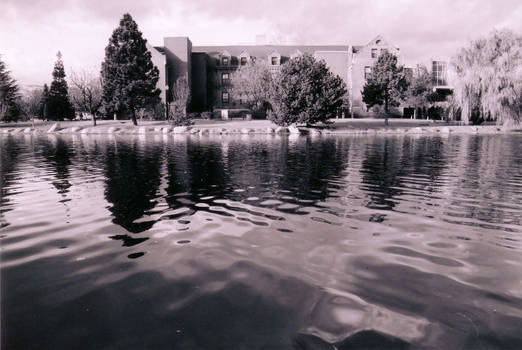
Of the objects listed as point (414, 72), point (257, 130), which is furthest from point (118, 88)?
point (414, 72)

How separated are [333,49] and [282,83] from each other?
32.2 metres

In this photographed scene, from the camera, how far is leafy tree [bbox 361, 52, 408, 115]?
1781 inches

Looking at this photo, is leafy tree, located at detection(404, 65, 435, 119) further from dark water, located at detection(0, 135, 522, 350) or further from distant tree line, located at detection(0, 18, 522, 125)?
dark water, located at detection(0, 135, 522, 350)

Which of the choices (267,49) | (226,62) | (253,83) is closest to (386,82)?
(253,83)

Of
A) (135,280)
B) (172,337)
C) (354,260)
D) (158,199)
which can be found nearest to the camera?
(172,337)

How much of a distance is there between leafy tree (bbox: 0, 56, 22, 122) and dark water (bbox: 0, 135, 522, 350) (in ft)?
172

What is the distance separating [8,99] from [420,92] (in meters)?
59.1

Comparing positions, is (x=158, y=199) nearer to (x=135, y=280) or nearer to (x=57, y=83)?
(x=135, y=280)

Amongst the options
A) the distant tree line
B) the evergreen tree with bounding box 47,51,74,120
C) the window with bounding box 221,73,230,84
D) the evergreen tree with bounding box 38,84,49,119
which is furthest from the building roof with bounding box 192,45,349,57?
the evergreen tree with bounding box 38,84,49,119

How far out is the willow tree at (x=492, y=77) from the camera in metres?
35.3

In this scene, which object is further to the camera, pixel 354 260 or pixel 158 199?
pixel 158 199

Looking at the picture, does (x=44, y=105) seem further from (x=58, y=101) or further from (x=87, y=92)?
(x=87, y=92)

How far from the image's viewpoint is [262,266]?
16.7ft

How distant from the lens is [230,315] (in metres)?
3.84
